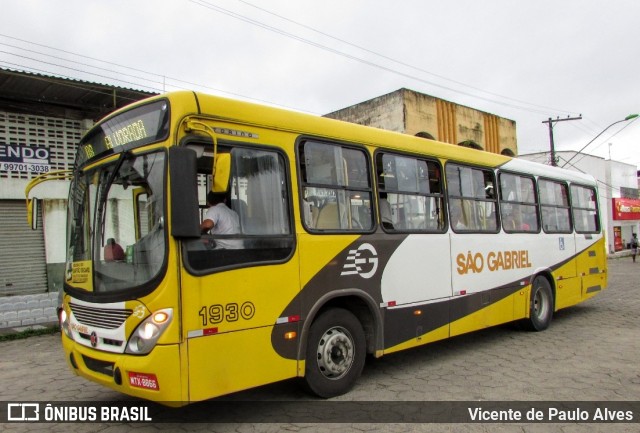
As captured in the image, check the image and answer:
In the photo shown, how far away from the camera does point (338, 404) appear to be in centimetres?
468

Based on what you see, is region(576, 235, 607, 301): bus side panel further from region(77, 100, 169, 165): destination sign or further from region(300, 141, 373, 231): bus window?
region(77, 100, 169, 165): destination sign

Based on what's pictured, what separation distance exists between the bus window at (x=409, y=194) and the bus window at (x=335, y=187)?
0.87ft

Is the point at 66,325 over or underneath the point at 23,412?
over

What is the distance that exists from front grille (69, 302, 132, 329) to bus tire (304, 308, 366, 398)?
1.74m

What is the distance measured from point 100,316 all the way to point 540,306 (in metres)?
7.20

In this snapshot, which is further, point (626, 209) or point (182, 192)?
point (626, 209)

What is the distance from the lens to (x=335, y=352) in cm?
487

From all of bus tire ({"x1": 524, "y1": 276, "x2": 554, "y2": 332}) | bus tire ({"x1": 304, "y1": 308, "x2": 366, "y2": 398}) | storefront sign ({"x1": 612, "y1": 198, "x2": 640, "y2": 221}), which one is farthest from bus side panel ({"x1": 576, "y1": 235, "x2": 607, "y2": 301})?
storefront sign ({"x1": 612, "y1": 198, "x2": 640, "y2": 221})

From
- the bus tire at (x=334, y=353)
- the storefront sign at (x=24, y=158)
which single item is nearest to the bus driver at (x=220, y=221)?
the bus tire at (x=334, y=353)

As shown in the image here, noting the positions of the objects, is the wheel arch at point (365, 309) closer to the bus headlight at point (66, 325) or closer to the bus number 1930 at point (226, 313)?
the bus number 1930 at point (226, 313)

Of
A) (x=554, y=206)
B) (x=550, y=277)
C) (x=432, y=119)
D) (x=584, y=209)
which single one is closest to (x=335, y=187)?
(x=550, y=277)

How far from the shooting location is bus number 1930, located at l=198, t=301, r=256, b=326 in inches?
148

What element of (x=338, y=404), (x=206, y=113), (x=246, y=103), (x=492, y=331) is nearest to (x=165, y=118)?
(x=206, y=113)

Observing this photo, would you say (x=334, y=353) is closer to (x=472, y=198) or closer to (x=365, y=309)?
(x=365, y=309)
